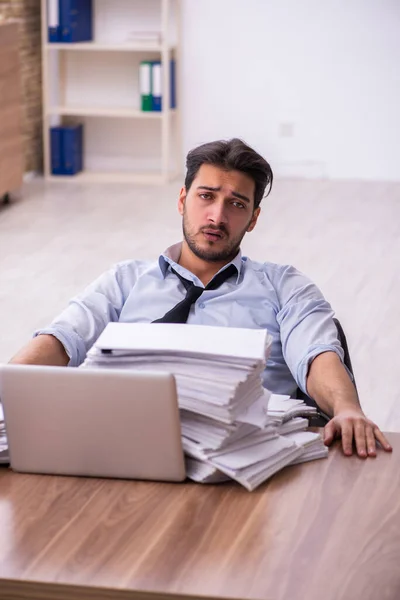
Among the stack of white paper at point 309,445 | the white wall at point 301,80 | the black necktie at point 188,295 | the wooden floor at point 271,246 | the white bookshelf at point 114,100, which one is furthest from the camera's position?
the white bookshelf at point 114,100

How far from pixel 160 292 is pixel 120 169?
5542 millimetres

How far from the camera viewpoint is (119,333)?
1.52 metres

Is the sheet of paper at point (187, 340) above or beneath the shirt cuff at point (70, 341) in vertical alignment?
above

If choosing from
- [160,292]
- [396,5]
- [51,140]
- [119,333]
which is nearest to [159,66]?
[51,140]

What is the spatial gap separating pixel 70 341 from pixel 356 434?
59 cm

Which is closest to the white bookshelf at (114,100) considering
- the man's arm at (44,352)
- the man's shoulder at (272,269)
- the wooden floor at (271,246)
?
the wooden floor at (271,246)

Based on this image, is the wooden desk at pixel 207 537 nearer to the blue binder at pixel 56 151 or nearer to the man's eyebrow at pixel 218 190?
the man's eyebrow at pixel 218 190

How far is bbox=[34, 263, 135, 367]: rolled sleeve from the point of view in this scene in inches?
76.3

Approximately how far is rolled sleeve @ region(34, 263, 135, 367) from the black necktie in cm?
12

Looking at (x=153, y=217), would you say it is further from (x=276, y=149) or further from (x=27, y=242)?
(x=276, y=149)

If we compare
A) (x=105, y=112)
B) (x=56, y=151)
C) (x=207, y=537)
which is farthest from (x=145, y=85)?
(x=207, y=537)

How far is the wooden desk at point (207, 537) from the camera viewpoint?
1.19 m

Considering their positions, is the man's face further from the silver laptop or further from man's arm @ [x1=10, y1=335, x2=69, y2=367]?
the silver laptop

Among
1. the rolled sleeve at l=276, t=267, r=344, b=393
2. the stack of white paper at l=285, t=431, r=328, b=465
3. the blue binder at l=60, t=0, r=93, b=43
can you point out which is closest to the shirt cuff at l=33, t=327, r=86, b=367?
the rolled sleeve at l=276, t=267, r=344, b=393
